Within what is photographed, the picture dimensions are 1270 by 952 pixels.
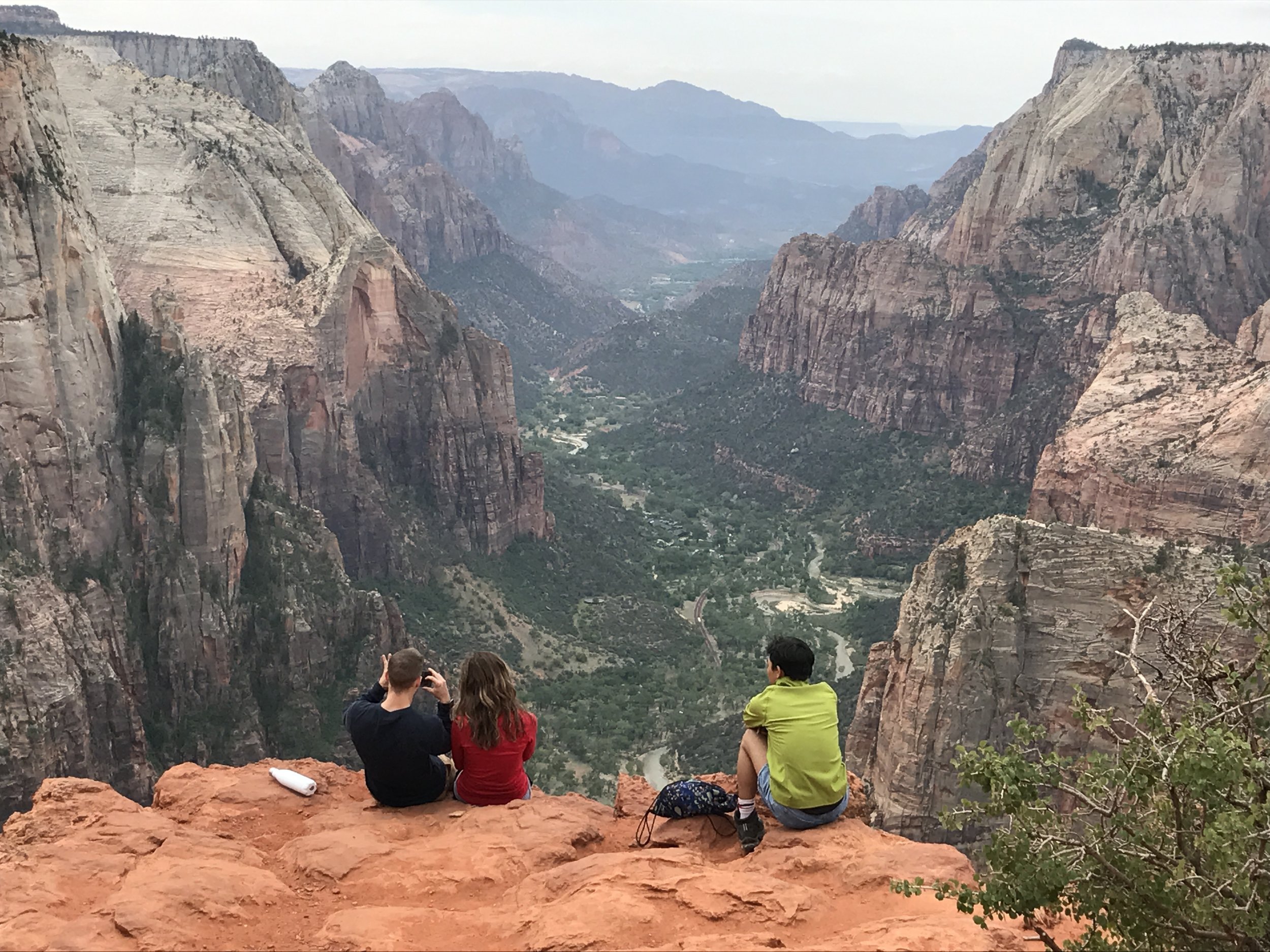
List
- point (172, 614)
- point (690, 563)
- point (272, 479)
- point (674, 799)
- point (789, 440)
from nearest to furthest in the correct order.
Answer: point (674, 799), point (172, 614), point (272, 479), point (690, 563), point (789, 440)

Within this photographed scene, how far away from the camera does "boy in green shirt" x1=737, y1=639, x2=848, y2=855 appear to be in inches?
528

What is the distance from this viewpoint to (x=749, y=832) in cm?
1355

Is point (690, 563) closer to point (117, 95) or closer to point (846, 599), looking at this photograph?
point (846, 599)

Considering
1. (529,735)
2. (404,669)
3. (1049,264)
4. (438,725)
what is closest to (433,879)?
(438,725)

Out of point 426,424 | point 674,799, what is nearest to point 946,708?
point 674,799

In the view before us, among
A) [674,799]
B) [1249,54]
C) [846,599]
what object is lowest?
[846,599]

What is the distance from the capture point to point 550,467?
3600 inches

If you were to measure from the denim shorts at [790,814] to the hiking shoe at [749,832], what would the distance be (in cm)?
26

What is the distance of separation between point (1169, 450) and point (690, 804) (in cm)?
3340

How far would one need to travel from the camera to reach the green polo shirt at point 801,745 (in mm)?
13383

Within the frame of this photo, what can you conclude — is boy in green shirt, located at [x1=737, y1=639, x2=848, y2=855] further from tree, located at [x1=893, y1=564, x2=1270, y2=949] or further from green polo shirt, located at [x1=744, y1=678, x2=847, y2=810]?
tree, located at [x1=893, y1=564, x2=1270, y2=949]

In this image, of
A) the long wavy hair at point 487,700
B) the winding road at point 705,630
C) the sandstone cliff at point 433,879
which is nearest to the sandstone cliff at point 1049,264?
the winding road at point 705,630

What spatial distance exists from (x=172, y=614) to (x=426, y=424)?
28.4 m

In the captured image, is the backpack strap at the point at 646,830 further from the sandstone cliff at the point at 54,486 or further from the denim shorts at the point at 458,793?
the sandstone cliff at the point at 54,486
